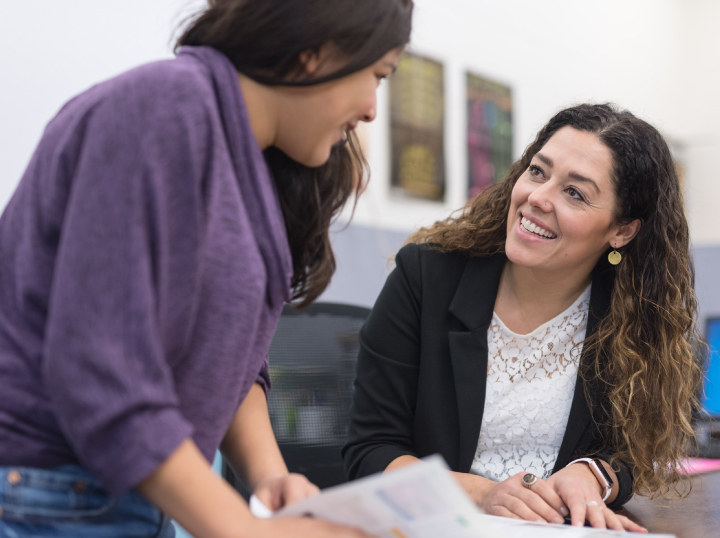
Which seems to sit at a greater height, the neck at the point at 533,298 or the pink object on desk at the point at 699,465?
the neck at the point at 533,298

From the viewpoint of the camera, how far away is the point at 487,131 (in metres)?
2.96

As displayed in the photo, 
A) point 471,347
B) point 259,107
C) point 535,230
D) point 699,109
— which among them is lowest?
point 471,347

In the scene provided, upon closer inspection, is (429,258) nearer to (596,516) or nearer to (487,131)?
(596,516)

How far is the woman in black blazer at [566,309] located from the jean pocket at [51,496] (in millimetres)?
667

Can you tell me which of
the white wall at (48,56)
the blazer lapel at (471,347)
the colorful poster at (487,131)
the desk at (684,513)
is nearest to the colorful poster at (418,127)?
the colorful poster at (487,131)

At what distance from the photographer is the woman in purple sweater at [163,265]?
49 cm

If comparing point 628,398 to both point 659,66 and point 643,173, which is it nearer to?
point 643,173

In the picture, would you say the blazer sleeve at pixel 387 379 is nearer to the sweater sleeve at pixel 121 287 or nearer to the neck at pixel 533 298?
the neck at pixel 533 298

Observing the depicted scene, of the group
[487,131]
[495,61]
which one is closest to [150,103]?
[487,131]

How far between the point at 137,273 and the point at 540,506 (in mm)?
676

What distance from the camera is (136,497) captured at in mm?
604

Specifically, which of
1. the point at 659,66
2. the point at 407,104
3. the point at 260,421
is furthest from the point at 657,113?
the point at 260,421

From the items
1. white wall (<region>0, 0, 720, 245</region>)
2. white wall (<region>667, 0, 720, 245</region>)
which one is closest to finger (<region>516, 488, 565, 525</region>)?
white wall (<region>0, 0, 720, 245</region>)

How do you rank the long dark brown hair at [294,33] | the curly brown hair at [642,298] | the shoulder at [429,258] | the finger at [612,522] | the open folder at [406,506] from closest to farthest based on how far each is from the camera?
the open folder at [406,506]
the long dark brown hair at [294,33]
the finger at [612,522]
the curly brown hair at [642,298]
the shoulder at [429,258]
